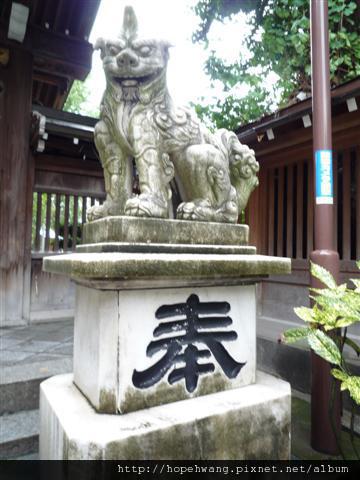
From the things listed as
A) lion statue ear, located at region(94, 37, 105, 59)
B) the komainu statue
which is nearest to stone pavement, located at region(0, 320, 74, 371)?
the komainu statue

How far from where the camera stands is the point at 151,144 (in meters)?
2.02

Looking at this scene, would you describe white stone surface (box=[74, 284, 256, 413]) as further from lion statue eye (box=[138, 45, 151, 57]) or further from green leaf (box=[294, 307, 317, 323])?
lion statue eye (box=[138, 45, 151, 57])

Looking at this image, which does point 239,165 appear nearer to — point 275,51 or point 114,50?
point 114,50

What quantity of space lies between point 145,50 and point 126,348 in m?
1.73

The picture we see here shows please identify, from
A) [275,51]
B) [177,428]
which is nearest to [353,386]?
[177,428]

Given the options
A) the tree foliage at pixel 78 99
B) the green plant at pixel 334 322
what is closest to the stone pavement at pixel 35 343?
the green plant at pixel 334 322

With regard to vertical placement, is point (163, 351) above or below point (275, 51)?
below

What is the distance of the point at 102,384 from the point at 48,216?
4979 millimetres

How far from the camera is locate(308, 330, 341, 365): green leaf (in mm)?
1762

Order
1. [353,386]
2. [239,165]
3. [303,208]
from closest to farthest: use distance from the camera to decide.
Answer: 1. [353,386]
2. [239,165]
3. [303,208]

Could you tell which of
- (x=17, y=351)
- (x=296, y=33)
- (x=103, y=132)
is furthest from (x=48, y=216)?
(x=296, y=33)

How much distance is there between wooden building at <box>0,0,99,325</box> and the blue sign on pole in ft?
15.2

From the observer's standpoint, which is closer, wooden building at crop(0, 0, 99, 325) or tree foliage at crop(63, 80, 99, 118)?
wooden building at crop(0, 0, 99, 325)

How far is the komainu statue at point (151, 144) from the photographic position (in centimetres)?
196
